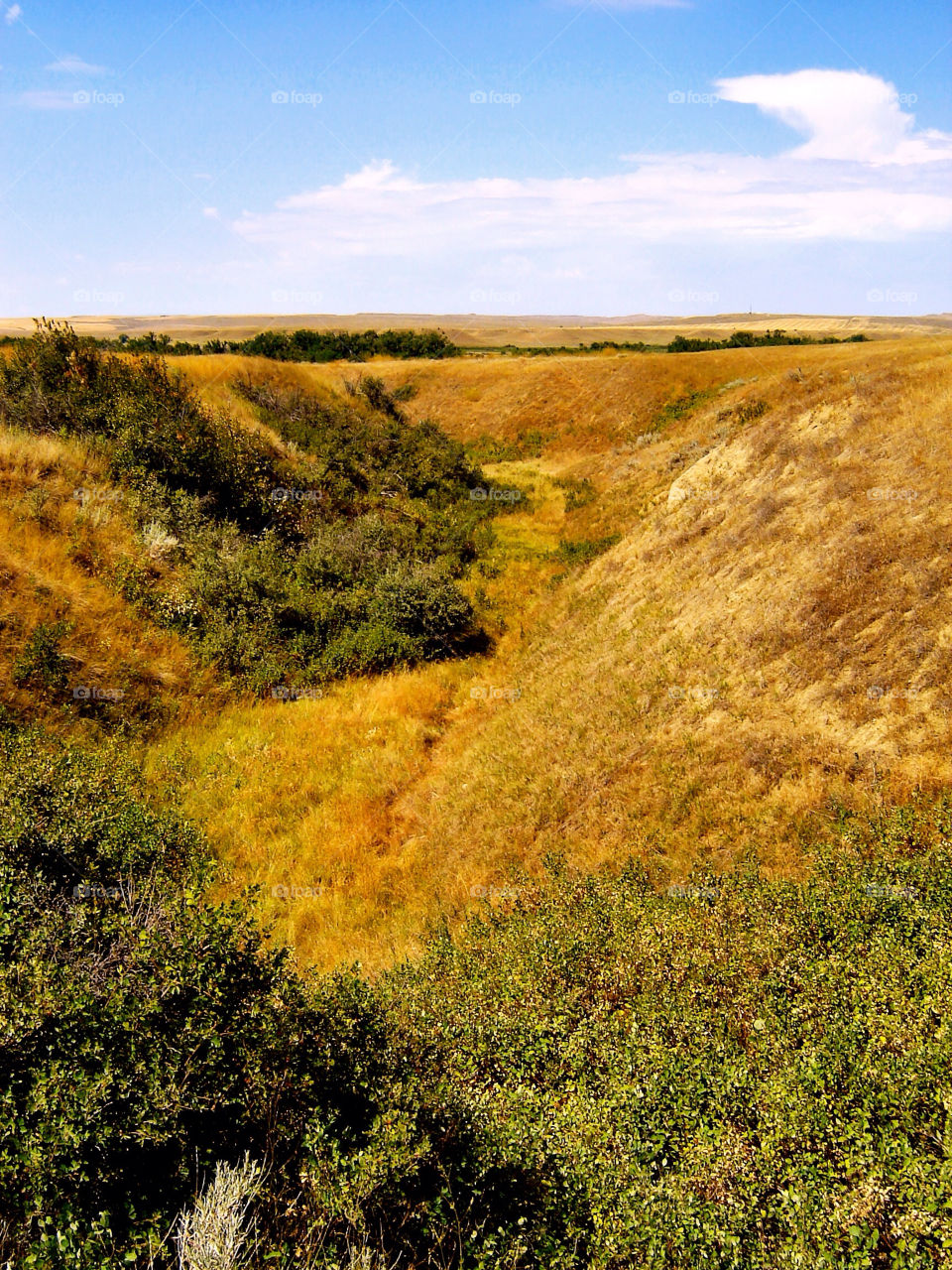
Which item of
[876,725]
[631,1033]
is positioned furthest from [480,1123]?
[876,725]

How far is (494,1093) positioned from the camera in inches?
195

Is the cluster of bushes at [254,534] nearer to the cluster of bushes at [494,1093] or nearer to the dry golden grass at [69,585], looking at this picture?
the dry golden grass at [69,585]

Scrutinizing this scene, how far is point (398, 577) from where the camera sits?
57.3ft

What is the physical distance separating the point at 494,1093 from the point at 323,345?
58672mm

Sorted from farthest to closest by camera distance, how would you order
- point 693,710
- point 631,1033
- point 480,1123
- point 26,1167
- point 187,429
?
1. point 187,429
2. point 693,710
3. point 631,1033
4. point 480,1123
5. point 26,1167

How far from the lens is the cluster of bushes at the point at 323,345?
1842 inches

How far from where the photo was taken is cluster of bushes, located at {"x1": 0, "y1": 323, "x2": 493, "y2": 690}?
15633mm

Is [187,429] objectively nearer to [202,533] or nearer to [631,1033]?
[202,533]

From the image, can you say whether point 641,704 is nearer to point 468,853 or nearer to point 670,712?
point 670,712

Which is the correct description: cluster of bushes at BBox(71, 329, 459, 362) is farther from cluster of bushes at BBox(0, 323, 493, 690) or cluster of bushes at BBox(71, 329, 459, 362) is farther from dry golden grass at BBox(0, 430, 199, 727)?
dry golden grass at BBox(0, 430, 199, 727)

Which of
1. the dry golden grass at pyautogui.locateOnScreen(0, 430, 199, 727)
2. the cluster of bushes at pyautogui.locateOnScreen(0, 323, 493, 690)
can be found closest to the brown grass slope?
the cluster of bushes at pyautogui.locateOnScreen(0, 323, 493, 690)

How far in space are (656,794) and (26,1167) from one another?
8114 millimetres

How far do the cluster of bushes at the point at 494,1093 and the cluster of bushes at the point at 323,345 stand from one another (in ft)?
141

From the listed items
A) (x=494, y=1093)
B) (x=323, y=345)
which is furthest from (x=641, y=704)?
(x=323, y=345)
